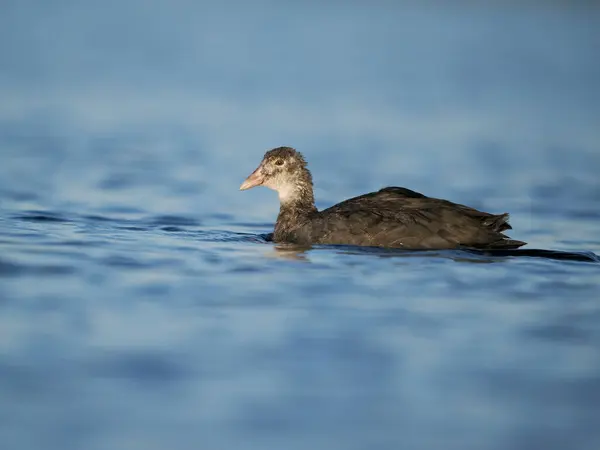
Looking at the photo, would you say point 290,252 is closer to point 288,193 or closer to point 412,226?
point 412,226

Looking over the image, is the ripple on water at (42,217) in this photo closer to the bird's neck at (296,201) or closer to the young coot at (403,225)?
the bird's neck at (296,201)

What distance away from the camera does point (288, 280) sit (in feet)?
33.7

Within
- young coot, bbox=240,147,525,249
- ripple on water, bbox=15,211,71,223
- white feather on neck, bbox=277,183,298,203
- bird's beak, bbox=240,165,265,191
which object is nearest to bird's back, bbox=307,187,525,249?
young coot, bbox=240,147,525,249

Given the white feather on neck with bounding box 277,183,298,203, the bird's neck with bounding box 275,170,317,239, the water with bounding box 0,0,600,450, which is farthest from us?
the white feather on neck with bounding box 277,183,298,203

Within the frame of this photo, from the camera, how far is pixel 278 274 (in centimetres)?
1057

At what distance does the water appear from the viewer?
6.90 metres

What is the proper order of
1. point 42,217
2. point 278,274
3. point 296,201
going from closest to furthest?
point 278,274
point 296,201
point 42,217

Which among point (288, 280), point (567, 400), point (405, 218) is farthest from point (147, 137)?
point (567, 400)

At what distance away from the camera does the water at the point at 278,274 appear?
22.6ft

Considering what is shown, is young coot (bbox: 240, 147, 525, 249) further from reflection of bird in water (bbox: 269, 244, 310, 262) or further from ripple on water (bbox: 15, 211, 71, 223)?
ripple on water (bbox: 15, 211, 71, 223)

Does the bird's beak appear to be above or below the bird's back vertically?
above

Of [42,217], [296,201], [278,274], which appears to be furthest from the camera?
[42,217]

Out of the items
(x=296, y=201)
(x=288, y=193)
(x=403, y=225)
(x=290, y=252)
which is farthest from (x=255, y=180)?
(x=403, y=225)

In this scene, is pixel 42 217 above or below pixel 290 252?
above
